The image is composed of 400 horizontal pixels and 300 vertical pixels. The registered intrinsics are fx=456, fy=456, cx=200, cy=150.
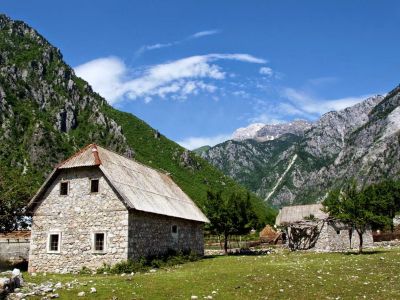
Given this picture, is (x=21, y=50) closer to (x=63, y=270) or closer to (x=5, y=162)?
(x=5, y=162)

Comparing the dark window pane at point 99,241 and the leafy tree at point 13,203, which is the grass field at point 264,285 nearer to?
the dark window pane at point 99,241

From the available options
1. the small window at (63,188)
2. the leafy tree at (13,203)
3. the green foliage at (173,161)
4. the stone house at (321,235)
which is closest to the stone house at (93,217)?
the small window at (63,188)

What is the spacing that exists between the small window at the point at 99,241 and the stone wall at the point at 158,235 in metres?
2.26

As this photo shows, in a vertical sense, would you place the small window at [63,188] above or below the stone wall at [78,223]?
above

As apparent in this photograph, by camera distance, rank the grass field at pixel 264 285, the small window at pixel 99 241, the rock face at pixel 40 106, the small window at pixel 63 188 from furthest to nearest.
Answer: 1. the rock face at pixel 40 106
2. the small window at pixel 63 188
3. the small window at pixel 99 241
4. the grass field at pixel 264 285

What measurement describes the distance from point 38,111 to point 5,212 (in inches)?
4900

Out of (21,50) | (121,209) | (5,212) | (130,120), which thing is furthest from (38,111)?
(121,209)

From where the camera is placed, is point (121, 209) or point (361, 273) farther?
point (121, 209)

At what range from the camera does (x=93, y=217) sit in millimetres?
34438

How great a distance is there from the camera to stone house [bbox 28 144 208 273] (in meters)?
33.3

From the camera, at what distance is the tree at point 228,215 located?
52.3 metres

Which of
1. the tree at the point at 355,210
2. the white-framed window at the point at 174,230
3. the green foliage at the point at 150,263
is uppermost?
the tree at the point at 355,210

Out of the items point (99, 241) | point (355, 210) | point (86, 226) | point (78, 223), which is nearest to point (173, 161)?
point (355, 210)

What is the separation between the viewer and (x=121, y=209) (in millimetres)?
33562
